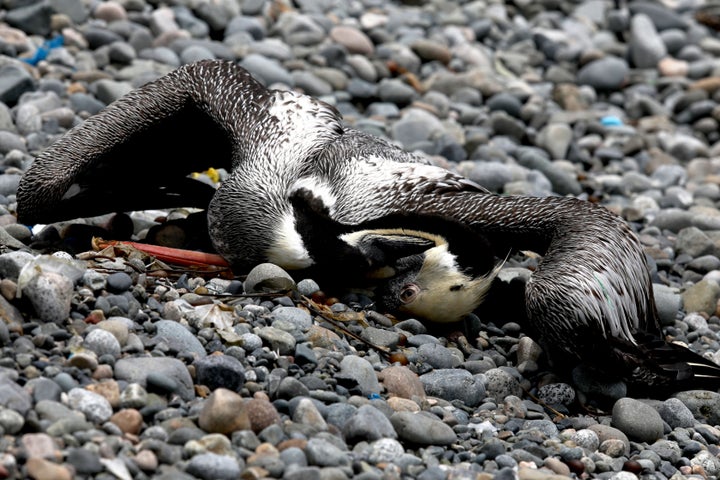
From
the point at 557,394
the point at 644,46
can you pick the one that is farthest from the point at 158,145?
the point at 644,46

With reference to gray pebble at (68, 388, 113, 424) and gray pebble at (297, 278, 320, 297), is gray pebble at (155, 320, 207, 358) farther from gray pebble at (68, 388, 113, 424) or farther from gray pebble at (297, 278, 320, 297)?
gray pebble at (297, 278, 320, 297)

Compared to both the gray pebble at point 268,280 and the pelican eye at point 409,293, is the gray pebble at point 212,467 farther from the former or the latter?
the pelican eye at point 409,293

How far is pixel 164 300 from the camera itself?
604 cm

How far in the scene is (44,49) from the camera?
35.2 ft

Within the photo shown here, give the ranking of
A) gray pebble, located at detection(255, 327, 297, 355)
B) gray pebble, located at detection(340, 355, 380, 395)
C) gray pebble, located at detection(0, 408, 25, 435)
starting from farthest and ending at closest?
gray pebble, located at detection(255, 327, 297, 355)
gray pebble, located at detection(340, 355, 380, 395)
gray pebble, located at detection(0, 408, 25, 435)

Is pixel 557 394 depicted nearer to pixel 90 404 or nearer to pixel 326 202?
pixel 326 202

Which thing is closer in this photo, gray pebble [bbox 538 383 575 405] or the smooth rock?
the smooth rock

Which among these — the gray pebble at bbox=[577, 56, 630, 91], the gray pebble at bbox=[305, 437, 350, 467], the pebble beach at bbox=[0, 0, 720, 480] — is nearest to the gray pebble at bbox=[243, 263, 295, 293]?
the pebble beach at bbox=[0, 0, 720, 480]

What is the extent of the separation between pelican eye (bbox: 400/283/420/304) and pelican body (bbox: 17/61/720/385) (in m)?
0.03

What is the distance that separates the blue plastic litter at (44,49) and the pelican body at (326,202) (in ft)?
10.8

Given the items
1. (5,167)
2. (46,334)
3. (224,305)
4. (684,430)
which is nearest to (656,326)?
(684,430)

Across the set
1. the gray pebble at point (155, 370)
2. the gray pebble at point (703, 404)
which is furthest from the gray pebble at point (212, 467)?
the gray pebble at point (703, 404)

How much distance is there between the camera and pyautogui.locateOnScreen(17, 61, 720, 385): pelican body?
6.23 metres

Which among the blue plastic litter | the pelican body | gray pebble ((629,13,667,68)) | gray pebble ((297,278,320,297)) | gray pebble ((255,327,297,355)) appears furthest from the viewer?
gray pebble ((629,13,667,68))
